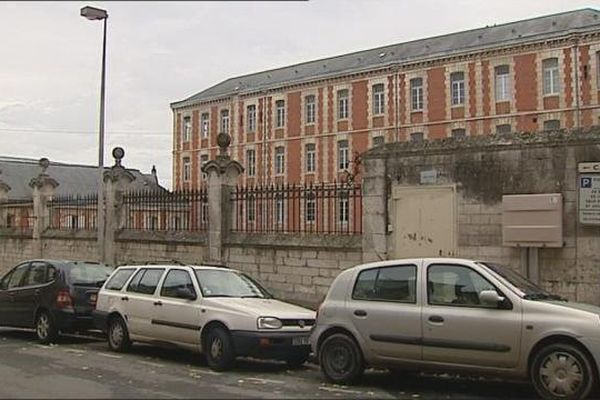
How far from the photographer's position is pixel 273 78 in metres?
65.4

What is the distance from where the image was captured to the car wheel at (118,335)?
12.9 meters

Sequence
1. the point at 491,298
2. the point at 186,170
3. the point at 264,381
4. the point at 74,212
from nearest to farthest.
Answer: the point at 491,298 → the point at 264,381 → the point at 74,212 → the point at 186,170

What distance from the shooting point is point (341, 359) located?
992 cm

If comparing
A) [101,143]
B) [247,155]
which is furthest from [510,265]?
[247,155]

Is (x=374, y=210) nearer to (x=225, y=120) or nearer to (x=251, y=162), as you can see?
(x=251, y=162)

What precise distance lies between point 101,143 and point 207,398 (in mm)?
12905

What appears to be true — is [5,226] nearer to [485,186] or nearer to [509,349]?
[485,186]

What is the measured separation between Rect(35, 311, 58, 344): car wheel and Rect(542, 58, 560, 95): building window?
3899 centimetres

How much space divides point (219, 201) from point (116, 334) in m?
5.94

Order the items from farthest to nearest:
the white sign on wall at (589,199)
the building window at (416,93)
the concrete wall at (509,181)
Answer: the building window at (416,93), the concrete wall at (509,181), the white sign on wall at (589,199)

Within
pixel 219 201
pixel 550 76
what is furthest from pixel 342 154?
pixel 219 201

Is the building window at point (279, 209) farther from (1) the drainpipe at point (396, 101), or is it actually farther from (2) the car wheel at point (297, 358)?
(1) the drainpipe at point (396, 101)

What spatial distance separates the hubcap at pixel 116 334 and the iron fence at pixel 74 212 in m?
10.6

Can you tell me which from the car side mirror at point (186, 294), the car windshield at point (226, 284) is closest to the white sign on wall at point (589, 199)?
the car windshield at point (226, 284)
